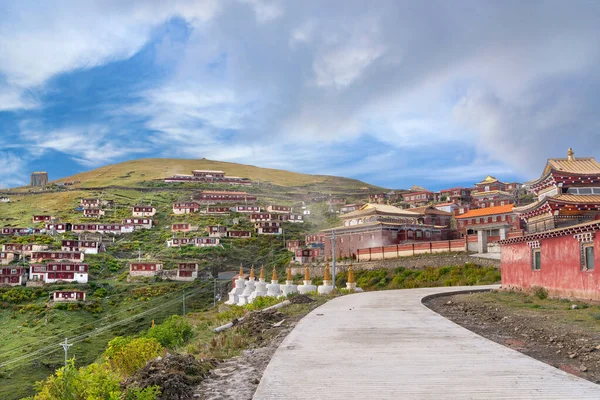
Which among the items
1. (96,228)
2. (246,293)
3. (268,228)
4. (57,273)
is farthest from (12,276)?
(246,293)

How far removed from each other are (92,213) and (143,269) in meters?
44.0

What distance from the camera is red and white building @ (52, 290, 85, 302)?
61031 mm

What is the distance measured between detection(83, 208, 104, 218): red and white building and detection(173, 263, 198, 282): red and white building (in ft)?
142

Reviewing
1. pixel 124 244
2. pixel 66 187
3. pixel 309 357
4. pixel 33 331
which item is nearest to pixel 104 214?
pixel 124 244

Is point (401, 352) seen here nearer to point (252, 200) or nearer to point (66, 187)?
point (252, 200)

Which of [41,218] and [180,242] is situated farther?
[41,218]

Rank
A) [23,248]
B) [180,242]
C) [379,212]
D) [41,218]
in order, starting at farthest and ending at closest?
[41,218] → [180,242] → [23,248] → [379,212]

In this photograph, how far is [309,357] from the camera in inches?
375

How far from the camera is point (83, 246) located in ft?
277

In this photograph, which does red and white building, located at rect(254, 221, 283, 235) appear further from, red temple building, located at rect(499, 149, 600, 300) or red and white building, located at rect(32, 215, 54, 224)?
red temple building, located at rect(499, 149, 600, 300)

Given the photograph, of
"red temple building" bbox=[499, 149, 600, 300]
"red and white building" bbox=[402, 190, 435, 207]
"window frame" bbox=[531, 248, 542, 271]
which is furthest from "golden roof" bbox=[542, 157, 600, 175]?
"red and white building" bbox=[402, 190, 435, 207]

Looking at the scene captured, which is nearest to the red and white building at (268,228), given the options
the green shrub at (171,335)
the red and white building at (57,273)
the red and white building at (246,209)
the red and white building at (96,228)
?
the red and white building at (246,209)

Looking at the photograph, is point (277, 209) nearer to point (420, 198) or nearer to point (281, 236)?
point (281, 236)

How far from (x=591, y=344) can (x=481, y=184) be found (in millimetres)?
99703
